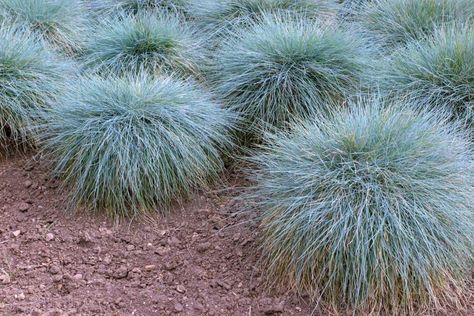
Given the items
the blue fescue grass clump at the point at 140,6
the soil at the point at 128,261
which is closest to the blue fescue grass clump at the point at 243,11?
the blue fescue grass clump at the point at 140,6

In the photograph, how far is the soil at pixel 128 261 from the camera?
10.2 feet

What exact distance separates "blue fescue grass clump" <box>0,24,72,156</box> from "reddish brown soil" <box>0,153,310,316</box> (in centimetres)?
41

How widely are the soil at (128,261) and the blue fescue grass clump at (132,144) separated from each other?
12cm

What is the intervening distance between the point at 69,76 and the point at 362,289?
2.72 metres

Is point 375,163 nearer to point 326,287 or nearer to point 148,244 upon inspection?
point 326,287

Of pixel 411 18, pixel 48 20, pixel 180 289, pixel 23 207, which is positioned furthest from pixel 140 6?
pixel 180 289

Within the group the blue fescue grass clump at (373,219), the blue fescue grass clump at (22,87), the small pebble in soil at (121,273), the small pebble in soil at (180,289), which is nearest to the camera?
the blue fescue grass clump at (373,219)

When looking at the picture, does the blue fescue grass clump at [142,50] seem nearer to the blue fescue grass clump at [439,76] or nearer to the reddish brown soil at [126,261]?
the reddish brown soil at [126,261]

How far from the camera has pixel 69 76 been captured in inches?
181

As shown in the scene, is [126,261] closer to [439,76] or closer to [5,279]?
[5,279]

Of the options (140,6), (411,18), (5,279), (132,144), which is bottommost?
(5,279)

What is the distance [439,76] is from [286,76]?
1006 millimetres

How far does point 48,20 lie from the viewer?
17.2 ft

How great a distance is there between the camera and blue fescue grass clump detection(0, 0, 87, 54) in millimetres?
5184
